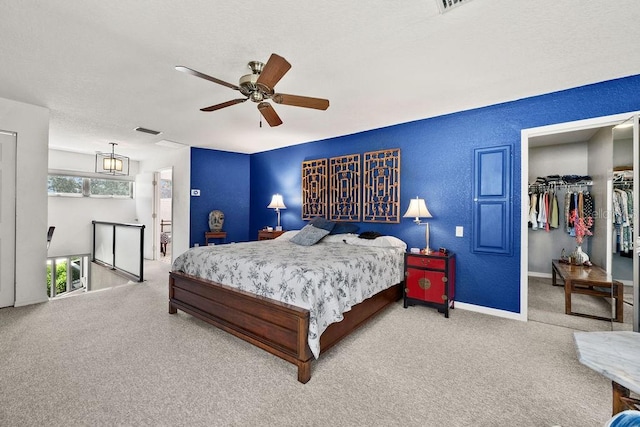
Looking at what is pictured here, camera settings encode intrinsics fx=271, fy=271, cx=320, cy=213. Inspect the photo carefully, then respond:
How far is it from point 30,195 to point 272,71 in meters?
3.83

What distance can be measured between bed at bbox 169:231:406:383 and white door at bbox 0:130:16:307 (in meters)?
2.14

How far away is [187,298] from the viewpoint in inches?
120

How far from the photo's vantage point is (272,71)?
1.99 m

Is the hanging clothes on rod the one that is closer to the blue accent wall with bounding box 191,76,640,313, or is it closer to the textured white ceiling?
the blue accent wall with bounding box 191,76,640,313

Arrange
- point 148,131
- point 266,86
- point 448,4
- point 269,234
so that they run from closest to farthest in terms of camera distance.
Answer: point 448,4 < point 266,86 < point 148,131 < point 269,234

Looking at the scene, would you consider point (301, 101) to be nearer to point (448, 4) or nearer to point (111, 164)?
point (448, 4)

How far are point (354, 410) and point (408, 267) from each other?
2.07 meters

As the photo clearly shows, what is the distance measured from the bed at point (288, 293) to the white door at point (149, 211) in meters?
4.33

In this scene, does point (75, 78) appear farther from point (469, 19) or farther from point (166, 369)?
point (469, 19)

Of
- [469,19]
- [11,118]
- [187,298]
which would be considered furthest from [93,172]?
[469,19]

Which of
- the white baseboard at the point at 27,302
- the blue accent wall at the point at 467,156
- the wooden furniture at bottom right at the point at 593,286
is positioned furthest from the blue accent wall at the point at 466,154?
the white baseboard at the point at 27,302

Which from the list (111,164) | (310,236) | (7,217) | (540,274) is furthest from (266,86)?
(540,274)

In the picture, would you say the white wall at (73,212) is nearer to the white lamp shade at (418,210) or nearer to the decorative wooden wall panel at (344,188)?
the decorative wooden wall panel at (344,188)

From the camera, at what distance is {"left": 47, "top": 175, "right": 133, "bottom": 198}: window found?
6.04 metres
